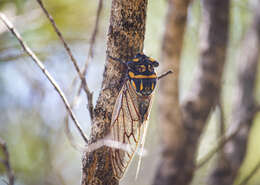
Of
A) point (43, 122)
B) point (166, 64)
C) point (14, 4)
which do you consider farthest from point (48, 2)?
point (166, 64)

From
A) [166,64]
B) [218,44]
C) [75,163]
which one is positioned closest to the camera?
[166,64]

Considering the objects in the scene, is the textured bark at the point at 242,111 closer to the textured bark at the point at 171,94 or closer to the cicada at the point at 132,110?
the textured bark at the point at 171,94

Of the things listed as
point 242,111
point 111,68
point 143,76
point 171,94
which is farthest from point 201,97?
point 111,68

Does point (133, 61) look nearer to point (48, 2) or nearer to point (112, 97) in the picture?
point (112, 97)

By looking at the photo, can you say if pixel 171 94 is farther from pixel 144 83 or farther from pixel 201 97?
pixel 144 83

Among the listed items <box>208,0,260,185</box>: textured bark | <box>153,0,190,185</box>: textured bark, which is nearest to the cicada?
<box>153,0,190,185</box>: textured bark

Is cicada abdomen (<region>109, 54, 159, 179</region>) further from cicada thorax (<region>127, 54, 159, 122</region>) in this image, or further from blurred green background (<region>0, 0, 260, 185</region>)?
blurred green background (<region>0, 0, 260, 185</region>)
